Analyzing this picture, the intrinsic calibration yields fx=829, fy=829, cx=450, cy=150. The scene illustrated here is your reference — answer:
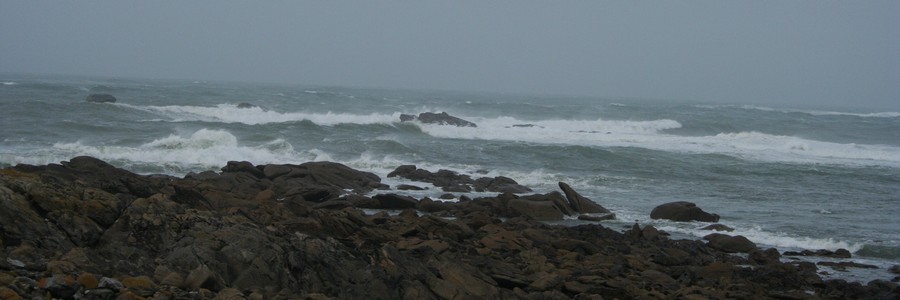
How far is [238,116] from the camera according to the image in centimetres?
4425

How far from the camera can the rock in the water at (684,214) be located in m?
16.9

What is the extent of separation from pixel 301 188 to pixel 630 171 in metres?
13.0

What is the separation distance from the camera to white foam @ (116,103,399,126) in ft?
135

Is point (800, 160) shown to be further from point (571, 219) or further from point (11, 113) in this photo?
point (11, 113)

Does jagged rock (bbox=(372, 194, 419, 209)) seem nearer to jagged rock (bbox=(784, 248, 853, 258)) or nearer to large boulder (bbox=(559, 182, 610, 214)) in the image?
large boulder (bbox=(559, 182, 610, 214))

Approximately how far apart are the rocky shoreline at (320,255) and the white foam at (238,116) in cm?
2625

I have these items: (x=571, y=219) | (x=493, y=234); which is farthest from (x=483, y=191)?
(x=493, y=234)

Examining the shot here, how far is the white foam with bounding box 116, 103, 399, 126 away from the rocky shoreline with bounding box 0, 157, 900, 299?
86.1 feet

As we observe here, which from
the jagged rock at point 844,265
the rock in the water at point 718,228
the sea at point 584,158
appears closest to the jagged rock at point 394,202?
the sea at point 584,158

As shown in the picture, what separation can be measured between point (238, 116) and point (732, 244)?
34403mm

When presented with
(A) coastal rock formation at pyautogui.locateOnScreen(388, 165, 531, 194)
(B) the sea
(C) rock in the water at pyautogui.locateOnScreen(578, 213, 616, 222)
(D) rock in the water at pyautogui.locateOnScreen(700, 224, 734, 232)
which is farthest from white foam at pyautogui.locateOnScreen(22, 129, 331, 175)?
(D) rock in the water at pyautogui.locateOnScreen(700, 224, 734, 232)

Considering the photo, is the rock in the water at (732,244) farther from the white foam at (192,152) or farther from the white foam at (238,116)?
the white foam at (238,116)

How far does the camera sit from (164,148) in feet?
86.7

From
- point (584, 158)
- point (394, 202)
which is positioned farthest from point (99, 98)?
point (394, 202)
